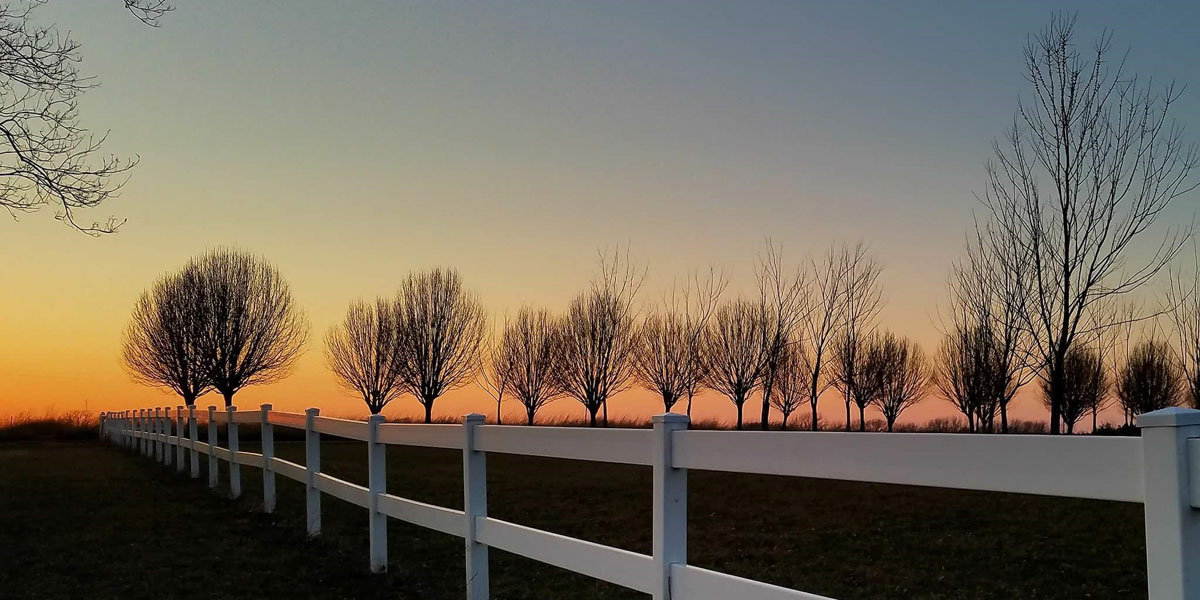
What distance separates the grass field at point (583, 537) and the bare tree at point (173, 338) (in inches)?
1404

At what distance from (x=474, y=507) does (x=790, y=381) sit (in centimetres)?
3543

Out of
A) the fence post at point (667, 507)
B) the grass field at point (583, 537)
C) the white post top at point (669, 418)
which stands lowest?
the grass field at point (583, 537)

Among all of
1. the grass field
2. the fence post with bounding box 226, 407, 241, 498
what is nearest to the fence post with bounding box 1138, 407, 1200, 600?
the grass field

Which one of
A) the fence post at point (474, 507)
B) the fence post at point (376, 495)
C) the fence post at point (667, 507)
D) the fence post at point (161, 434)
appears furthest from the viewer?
the fence post at point (161, 434)

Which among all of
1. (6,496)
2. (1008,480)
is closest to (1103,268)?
(1008,480)

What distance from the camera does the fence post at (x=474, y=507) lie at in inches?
265

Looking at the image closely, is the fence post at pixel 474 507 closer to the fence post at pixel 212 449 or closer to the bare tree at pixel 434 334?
the fence post at pixel 212 449

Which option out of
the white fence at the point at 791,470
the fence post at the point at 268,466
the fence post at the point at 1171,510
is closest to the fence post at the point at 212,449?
the fence post at the point at 268,466

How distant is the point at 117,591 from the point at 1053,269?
15.3 meters

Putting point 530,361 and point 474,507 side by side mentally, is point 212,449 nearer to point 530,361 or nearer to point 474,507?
point 474,507

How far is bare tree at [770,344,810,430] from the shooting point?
3902 centimetres

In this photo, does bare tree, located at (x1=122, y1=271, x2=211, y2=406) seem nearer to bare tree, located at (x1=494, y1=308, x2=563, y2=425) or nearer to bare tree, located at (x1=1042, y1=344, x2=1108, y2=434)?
bare tree, located at (x1=494, y1=308, x2=563, y2=425)

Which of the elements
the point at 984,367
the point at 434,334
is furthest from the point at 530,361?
the point at 984,367

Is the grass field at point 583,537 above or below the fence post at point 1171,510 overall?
below
